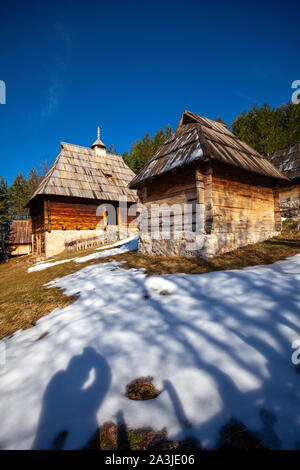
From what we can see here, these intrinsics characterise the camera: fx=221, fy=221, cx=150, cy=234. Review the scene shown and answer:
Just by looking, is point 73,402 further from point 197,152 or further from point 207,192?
point 197,152

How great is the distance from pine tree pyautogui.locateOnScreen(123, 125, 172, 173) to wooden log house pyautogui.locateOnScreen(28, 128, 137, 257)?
36.6 ft

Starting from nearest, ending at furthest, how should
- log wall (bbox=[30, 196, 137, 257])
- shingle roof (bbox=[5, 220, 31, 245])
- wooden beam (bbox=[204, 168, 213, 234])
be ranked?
wooden beam (bbox=[204, 168, 213, 234])
log wall (bbox=[30, 196, 137, 257])
shingle roof (bbox=[5, 220, 31, 245])

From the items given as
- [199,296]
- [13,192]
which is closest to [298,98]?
[199,296]

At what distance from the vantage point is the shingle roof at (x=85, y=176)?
16.8m

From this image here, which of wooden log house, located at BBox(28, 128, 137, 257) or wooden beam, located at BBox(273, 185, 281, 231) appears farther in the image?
wooden log house, located at BBox(28, 128, 137, 257)

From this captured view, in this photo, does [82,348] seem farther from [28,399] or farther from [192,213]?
[192,213]

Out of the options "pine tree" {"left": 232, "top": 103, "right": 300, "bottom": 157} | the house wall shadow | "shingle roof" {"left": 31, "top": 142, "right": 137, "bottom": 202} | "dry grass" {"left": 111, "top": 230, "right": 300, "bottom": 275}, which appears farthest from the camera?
"pine tree" {"left": 232, "top": 103, "right": 300, "bottom": 157}

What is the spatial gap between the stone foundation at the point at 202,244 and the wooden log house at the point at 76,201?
28.6 feet

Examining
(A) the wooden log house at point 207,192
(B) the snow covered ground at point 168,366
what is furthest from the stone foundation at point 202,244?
(B) the snow covered ground at point 168,366

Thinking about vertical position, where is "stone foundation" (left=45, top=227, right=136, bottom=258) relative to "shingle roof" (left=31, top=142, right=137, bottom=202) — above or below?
below

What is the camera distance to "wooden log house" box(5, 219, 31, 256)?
29.0 m

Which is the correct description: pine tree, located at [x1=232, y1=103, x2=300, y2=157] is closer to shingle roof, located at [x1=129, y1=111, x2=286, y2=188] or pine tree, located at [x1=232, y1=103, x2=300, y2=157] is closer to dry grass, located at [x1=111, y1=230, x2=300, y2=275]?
shingle roof, located at [x1=129, y1=111, x2=286, y2=188]

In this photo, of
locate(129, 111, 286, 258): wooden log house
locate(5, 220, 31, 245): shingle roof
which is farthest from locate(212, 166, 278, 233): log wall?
locate(5, 220, 31, 245): shingle roof

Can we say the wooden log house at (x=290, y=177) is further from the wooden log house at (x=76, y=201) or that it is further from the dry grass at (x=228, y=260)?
the wooden log house at (x=76, y=201)
